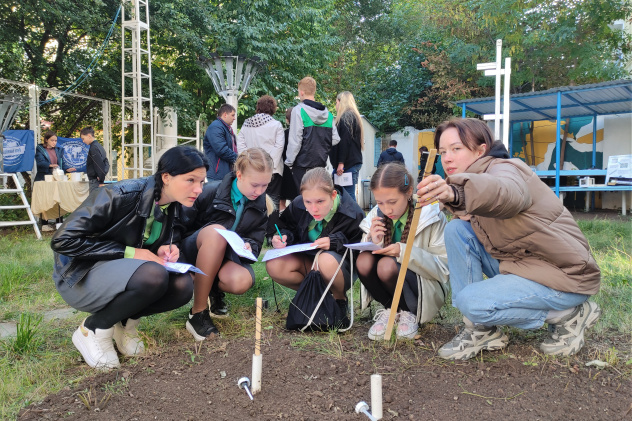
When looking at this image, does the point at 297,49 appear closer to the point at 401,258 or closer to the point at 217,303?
the point at 217,303

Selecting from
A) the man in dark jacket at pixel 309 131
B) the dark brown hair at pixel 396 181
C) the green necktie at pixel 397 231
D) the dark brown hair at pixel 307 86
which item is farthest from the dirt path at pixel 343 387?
the dark brown hair at pixel 307 86

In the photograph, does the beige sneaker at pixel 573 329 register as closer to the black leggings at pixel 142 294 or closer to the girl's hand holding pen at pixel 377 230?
the girl's hand holding pen at pixel 377 230

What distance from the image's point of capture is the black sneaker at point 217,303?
125 inches

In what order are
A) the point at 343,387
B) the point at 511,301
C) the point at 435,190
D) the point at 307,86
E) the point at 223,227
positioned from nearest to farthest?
the point at 435,190 → the point at 343,387 → the point at 511,301 → the point at 223,227 → the point at 307,86

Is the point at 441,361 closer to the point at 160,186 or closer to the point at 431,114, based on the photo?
the point at 160,186

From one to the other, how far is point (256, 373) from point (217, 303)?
4.67 feet

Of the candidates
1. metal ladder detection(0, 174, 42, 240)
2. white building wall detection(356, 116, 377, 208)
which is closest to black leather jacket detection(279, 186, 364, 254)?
metal ladder detection(0, 174, 42, 240)

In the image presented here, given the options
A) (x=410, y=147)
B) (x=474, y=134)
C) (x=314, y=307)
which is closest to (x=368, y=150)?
(x=410, y=147)

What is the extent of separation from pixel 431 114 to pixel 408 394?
1418 cm

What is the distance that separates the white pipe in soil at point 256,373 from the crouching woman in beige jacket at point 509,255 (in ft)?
2.90

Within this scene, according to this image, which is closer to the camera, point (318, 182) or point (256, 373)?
point (256, 373)

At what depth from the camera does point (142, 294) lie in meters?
2.27

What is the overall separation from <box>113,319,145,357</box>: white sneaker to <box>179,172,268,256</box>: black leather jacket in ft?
2.54

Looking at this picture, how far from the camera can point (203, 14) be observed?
467 inches
